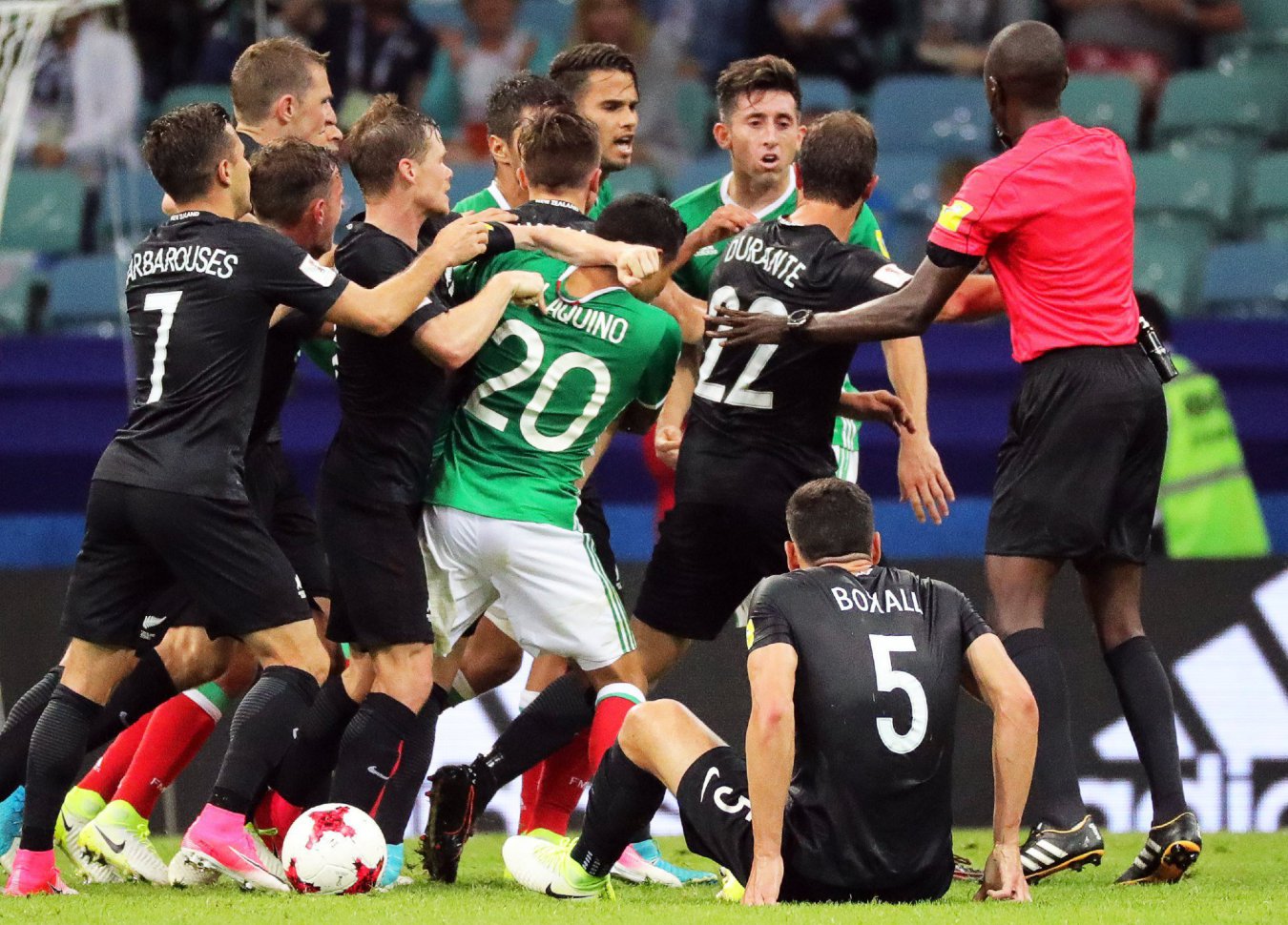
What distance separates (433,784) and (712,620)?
3.29 feet

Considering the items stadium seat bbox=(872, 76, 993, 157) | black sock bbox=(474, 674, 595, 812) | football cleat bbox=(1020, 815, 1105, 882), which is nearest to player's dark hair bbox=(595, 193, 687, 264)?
black sock bbox=(474, 674, 595, 812)

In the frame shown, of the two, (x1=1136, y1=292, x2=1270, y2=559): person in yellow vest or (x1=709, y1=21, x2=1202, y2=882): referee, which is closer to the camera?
(x1=709, y1=21, x2=1202, y2=882): referee

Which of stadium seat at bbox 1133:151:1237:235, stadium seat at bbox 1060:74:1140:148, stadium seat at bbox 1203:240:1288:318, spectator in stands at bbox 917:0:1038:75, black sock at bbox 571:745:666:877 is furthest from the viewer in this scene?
spectator in stands at bbox 917:0:1038:75

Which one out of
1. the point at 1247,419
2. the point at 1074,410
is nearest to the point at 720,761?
the point at 1074,410

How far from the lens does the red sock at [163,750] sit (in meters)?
5.68

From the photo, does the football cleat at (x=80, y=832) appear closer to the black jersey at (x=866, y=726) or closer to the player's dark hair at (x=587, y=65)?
the black jersey at (x=866, y=726)

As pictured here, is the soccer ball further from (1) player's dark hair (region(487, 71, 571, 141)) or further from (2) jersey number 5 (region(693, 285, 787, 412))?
(1) player's dark hair (region(487, 71, 571, 141))

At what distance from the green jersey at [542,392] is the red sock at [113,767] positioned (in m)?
1.25

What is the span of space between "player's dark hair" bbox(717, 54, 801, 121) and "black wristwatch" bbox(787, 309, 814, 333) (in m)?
1.38

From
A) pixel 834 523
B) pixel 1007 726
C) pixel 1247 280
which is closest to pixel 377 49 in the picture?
pixel 1247 280

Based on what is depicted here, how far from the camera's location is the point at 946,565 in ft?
24.2

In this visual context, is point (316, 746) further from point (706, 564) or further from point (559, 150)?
point (559, 150)

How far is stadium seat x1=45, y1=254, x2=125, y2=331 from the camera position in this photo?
10438 mm

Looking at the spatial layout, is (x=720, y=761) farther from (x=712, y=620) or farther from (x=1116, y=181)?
(x=1116, y=181)
